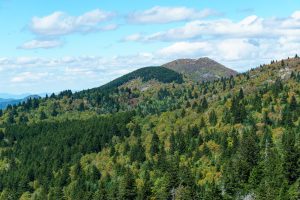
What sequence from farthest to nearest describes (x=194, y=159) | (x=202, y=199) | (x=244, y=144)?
(x=194, y=159) → (x=244, y=144) → (x=202, y=199)

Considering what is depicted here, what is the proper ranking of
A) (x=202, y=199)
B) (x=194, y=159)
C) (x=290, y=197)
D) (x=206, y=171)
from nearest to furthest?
(x=290, y=197), (x=202, y=199), (x=206, y=171), (x=194, y=159)

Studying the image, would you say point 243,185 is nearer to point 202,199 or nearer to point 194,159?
point 202,199

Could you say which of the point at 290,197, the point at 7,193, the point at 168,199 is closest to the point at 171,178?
the point at 168,199

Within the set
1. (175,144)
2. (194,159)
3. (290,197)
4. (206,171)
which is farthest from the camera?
(175,144)

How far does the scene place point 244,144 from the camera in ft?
445

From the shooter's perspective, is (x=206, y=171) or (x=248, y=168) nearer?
(x=248, y=168)

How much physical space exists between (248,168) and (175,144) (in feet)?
207

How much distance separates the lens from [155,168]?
172 metres

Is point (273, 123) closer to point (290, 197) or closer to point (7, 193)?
point (290, 197)

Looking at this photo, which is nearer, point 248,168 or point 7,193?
point 248,168

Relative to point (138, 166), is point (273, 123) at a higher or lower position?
higher

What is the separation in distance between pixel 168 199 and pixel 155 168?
35.7 m

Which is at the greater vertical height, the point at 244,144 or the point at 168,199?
the point at 244,144

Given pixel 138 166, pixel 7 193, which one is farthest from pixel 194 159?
pixel 7 193
